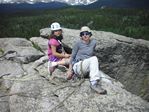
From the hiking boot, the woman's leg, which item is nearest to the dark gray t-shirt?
the woman's leg

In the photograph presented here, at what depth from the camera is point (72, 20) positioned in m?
73.6

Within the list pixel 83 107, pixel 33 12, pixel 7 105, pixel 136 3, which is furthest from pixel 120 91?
pixel 33 12

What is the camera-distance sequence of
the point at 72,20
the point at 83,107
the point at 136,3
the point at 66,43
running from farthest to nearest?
the point at 72,20 < the point at 136,3 < the point at 66,43 < the point at 83,107

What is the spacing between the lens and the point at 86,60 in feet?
44.2

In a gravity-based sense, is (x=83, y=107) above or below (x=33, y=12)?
above

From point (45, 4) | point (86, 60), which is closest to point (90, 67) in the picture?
point (86, 60)

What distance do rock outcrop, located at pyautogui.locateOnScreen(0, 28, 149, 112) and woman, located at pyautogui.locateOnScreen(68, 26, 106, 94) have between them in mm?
363

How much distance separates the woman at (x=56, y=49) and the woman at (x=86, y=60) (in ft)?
2.81

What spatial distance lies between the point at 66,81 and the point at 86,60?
142 cm

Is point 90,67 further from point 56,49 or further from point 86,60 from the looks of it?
point 56,49

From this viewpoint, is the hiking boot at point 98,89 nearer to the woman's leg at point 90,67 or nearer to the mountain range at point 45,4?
the woman's leg at point 90,67

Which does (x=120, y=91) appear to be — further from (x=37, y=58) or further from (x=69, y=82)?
(x=37, y=58)

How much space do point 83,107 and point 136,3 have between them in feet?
189

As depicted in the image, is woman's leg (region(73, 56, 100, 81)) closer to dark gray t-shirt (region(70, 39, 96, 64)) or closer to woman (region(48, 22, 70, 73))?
dark gray t-shirt (region(70, 39, 96, 64))
